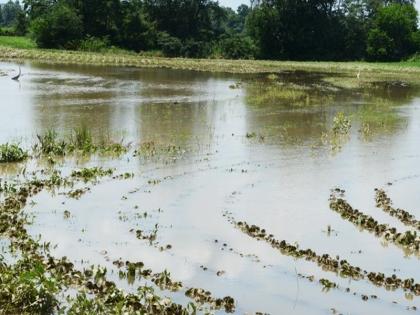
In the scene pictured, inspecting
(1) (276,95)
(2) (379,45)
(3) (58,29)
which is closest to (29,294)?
(1) (276,95)

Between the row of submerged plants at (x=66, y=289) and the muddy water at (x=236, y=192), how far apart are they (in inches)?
14.3

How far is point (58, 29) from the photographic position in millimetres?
76000

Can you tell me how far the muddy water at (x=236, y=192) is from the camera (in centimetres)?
1020

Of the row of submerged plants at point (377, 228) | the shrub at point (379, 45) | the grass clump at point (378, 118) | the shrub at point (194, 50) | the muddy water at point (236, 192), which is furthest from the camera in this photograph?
the shrub at point (194, 50)

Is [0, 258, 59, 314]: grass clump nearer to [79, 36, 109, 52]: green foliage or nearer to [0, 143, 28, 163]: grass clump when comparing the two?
[0, 143, 28, 163]: grass clump

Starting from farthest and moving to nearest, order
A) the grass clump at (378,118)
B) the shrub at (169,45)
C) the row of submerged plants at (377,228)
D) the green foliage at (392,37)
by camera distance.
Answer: the shrub at (169,45) → the green foliage at (392,37) → the grass clump at (378,118) → the row of submerged plants at (377,228)

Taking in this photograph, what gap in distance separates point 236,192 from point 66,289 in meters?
6.80

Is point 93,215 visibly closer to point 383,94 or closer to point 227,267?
point 227,267

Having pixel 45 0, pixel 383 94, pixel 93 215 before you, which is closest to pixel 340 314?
pixel 93 215

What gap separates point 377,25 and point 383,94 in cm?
4617

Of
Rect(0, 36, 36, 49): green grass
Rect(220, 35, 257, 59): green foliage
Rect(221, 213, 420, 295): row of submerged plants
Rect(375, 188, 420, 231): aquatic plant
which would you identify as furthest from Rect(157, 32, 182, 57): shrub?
Rect(221, 213, 420, 295): row of submerged plants

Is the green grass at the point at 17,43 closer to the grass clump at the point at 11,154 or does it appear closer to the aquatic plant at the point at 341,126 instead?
the aquatic plant at the point at 341,126

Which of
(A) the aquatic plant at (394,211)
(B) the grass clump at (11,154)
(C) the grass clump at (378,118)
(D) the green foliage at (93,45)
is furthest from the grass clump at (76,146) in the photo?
(D) the green foliage at (93,45)

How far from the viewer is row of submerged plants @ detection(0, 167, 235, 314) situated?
8.53 meters
